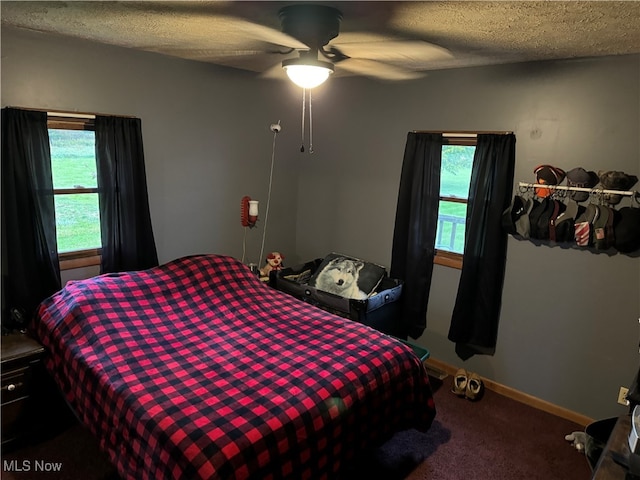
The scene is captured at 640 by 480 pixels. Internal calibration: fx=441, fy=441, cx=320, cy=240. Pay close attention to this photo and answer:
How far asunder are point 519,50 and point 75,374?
2.97 m

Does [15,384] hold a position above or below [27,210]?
below

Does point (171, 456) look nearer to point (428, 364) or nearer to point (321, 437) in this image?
point (321, 437)

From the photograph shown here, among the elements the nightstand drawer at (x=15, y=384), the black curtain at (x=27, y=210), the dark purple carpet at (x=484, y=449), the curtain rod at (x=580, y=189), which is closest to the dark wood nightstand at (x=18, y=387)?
the nightstand drawer at (x=15, y=384)

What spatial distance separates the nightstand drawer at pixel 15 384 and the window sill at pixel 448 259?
2.82 metres

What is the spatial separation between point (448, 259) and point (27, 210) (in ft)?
9.50

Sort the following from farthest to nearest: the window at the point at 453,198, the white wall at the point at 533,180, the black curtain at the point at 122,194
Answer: the window at the point at 453,198
the black curtain at the point at 122,194
the white wall at the point at 533,180

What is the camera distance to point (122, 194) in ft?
9.98

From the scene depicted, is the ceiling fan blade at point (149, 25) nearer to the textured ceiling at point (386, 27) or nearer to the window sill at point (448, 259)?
the textured ceiling at point (386, 27)

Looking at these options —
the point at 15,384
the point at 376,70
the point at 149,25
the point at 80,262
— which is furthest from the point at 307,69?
the point at 15,384

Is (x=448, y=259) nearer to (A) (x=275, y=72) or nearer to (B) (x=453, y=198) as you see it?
(B) (x=453, y=198)

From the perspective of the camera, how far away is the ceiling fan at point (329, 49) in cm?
191

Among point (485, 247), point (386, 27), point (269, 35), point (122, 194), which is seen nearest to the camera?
point (386, 27)

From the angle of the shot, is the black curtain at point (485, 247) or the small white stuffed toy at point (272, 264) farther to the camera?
the small white stuffed toy at point (272, 264)

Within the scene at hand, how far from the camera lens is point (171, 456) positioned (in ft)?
5.66
